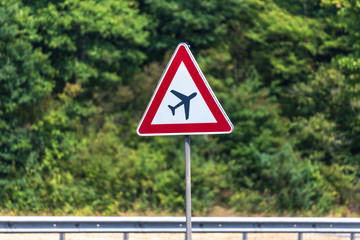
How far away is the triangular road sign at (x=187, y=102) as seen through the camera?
4965 mm

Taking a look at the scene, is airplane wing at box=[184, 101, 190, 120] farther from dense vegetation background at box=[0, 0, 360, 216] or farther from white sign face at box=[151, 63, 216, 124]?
dense vegetation background at box=[0, 0, 360, 216]

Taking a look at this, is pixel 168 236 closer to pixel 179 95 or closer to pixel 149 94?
pixel 179 95

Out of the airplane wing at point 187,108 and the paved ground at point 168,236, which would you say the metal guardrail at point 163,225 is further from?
the airplane wing at point 187,108

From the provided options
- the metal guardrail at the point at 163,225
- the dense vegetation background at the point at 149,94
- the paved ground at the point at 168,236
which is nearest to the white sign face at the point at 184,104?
the metal guardrail at the point at 163,225

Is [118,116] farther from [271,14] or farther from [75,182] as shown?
[271,14]

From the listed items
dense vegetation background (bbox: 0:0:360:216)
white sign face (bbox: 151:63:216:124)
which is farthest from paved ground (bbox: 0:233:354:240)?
dense vegetation background (bbox: 0:0:360:216)

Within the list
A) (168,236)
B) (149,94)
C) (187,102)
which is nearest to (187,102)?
(187,102)

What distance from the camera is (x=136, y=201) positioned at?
22.1 meters

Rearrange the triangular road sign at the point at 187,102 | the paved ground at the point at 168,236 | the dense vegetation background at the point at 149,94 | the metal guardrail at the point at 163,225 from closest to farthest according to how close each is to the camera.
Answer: the triangular road sign at the point at 187,102 < the metal guardrail at the point at 163,225 < the paved ground at the point at 168,236 < the dense vegetation background at the point at 149,94

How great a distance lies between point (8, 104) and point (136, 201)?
553cm

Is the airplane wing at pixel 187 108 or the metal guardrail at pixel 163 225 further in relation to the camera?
the metal guardrail at pixel 163 225

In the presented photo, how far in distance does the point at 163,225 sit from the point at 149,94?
17.9m

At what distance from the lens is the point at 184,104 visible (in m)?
5.00

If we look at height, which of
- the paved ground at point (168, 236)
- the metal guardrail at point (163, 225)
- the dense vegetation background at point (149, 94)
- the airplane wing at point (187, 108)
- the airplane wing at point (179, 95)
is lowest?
the paved ground at point (168, 236)
